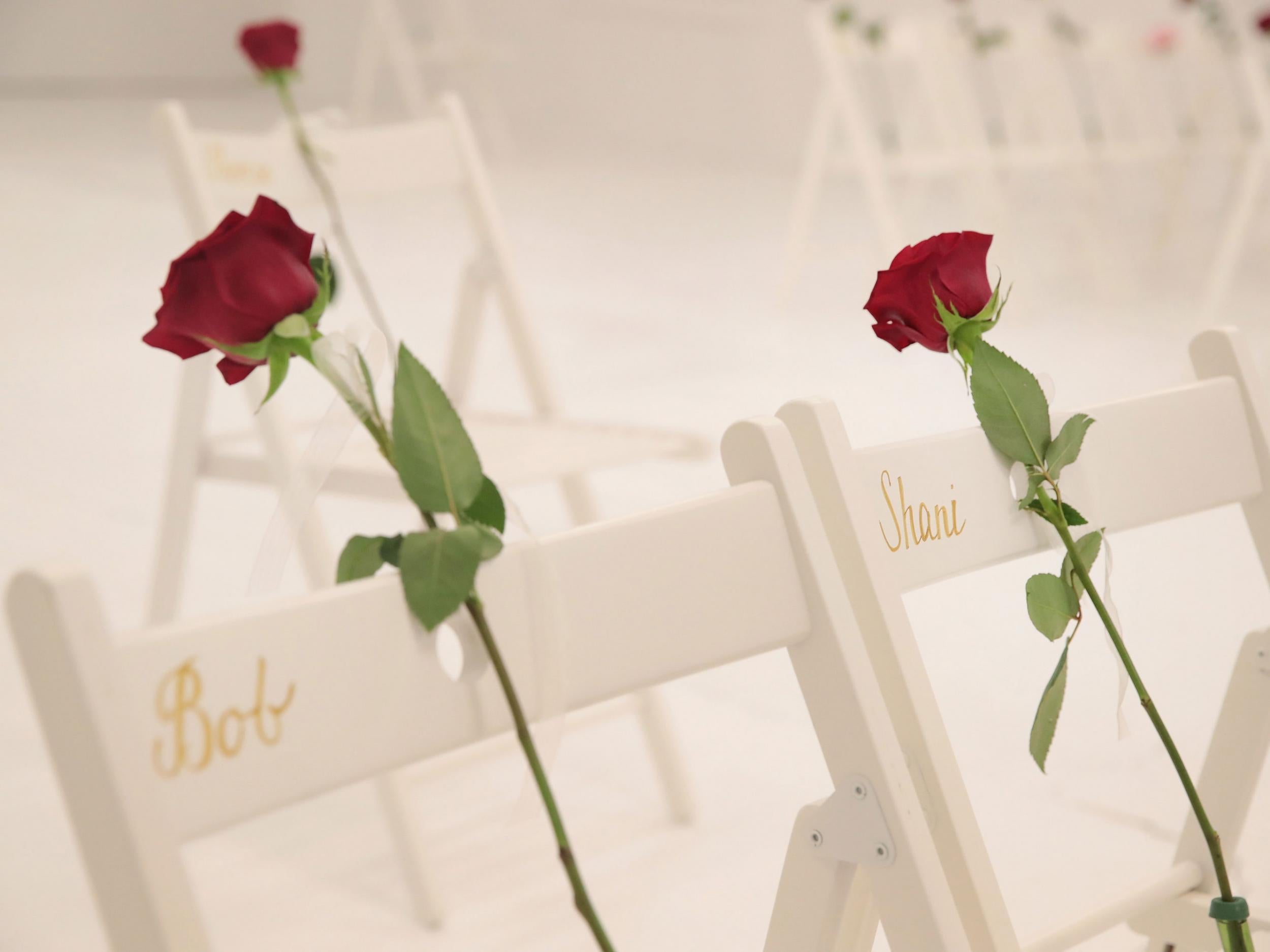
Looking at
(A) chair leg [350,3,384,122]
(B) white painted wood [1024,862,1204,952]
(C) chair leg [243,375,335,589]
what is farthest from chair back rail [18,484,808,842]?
(A) chair leg [350,3,384,122]

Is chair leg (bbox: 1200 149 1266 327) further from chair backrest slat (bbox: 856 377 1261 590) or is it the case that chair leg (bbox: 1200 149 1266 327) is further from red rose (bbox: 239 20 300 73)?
chair backrest slat (bbox: 856 377 1261 590)

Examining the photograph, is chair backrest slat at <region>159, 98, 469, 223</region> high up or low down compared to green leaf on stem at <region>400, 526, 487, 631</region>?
up

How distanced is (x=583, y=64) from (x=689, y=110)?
2.55 ft

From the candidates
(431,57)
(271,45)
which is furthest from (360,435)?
(431,57)

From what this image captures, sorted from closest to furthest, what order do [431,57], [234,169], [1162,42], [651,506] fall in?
[234,169]
[651,506]
[1162,42]
[431,57]

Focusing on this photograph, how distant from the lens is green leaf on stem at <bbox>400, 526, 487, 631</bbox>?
1.63 ft

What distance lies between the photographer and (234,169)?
4.77 ft

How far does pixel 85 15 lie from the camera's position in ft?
24.7

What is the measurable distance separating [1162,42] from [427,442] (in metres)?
4.20

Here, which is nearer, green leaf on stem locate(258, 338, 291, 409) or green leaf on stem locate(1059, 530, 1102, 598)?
green leaf on stem locate(258, 338, 291, 409)

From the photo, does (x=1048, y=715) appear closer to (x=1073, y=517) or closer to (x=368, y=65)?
(x=1073, y=517)

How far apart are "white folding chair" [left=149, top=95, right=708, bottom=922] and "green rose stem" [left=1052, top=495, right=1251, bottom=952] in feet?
2.35

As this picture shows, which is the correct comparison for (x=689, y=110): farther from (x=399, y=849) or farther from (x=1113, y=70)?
(x=399, y=849)

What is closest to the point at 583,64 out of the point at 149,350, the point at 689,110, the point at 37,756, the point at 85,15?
the point at 689,110
